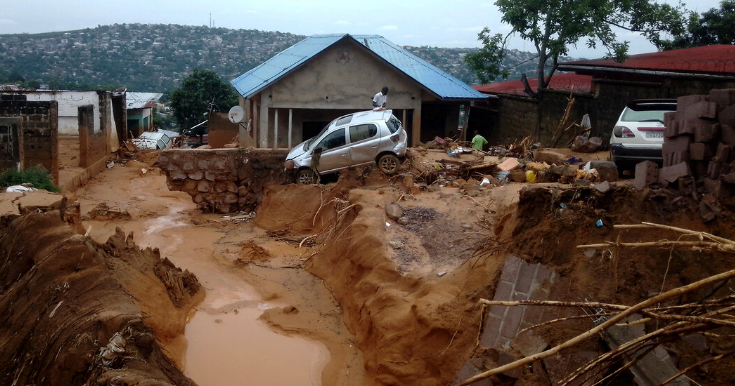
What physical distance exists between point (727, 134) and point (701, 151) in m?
0.33

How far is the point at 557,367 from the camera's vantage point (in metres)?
7.14

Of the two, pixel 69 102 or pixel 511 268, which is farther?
pixel 69 102

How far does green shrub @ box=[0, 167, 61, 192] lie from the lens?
16.1 m

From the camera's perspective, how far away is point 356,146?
54.0 feet

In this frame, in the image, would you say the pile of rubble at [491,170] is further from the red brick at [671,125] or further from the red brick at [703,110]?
the red brick at [703,110]

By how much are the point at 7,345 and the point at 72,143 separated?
19839 millimetres

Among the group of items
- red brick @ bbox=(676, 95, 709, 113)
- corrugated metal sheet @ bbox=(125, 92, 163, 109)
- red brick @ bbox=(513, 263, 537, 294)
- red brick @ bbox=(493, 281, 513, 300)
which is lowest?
red brick @ bbox=(493, 281, 513, 300)

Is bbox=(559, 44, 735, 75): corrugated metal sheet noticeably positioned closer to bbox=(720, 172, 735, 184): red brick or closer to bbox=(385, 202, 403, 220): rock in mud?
bbox=(385, 202, 403, 220): rock in mud

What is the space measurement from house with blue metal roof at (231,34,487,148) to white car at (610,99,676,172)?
1083cm

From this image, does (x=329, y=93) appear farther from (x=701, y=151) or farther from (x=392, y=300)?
(x=701, y=151)

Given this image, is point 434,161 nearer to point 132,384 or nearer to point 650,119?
point 650,119

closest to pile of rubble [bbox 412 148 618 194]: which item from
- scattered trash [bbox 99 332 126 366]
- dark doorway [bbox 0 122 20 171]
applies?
scattered trash [bbox 99 332 126 366]

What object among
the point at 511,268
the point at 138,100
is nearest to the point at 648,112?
the point at 511,268

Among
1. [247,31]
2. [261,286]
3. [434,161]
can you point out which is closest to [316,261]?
[261,286]
